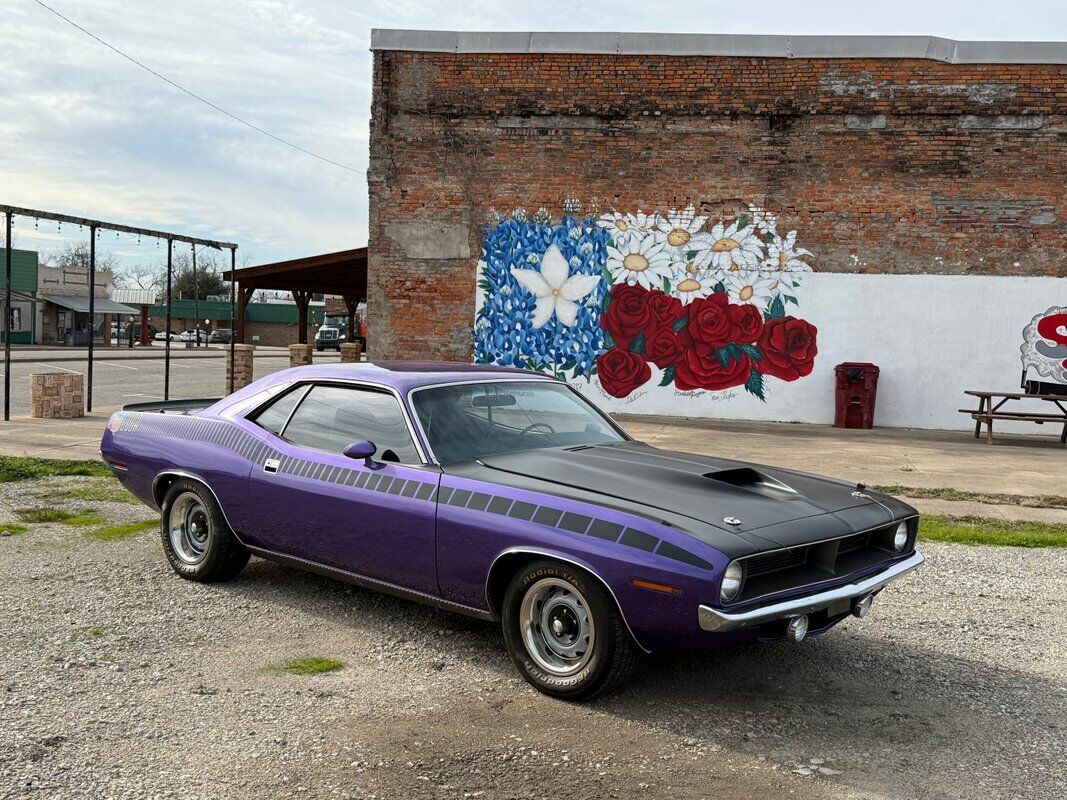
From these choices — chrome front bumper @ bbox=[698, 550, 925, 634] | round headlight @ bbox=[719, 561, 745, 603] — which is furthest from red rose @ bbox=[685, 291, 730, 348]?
round headlight @ bbox=[719, 561, 745, 603]

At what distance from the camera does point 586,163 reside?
54.7 ft

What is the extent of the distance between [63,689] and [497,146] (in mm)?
13721

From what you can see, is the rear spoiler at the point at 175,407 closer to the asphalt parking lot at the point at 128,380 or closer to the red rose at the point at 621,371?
the asphalt parking lot at the point at 128,380

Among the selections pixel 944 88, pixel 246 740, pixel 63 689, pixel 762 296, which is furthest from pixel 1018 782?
pixel 944 88

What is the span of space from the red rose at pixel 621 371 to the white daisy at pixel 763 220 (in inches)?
112

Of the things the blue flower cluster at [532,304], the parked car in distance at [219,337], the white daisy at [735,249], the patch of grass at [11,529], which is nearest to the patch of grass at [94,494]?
the patch of grass at [11,529]

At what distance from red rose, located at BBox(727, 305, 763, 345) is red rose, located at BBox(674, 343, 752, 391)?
0.91 ft

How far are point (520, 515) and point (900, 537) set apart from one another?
188 centimetres

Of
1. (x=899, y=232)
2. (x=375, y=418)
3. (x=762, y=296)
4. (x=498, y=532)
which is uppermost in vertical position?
(x=899, y=232)

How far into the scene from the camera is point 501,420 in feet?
17.3

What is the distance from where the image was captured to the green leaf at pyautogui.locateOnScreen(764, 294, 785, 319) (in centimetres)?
1644

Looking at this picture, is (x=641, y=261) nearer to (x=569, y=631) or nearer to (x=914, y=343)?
(x=914, y=343)

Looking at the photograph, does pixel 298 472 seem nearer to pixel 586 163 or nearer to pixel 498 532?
pixel 498 532

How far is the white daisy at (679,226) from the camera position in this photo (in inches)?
651
